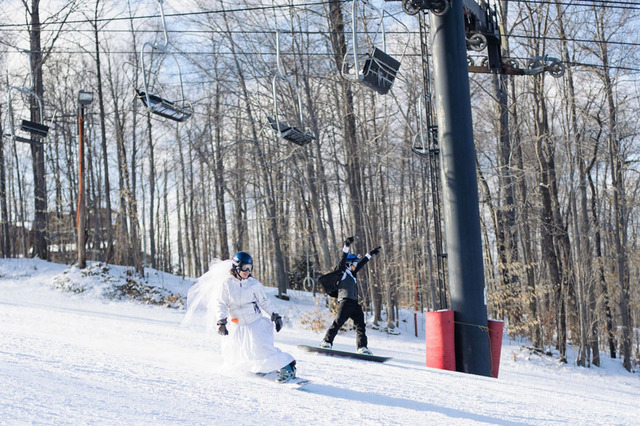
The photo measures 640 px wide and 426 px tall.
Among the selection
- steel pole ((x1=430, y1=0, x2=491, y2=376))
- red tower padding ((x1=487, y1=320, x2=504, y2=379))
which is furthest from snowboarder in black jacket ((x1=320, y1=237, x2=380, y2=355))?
red tower padding ((x1=487, y1=320, x2=504, y2=379))

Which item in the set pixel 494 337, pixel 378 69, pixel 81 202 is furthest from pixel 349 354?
pixel 81 202

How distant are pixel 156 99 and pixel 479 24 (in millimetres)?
6357

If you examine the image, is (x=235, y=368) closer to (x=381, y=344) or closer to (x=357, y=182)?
(x=381, y=344)

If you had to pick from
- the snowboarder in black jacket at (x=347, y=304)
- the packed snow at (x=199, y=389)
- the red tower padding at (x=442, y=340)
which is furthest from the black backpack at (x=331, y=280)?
the red tower padding at (x=442, y=340)

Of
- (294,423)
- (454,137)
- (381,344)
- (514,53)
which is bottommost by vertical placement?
(381,344)

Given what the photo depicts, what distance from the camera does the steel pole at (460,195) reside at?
10.2m

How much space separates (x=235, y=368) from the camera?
721 centimetres

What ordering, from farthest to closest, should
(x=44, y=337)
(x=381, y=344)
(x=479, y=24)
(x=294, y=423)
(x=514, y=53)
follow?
(x=514, y=53), (x=381, y=344), (x=479, y=24), (x=44, y=337), (x=294, y=423)

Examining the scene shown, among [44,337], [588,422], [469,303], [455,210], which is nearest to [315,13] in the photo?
[455,210]

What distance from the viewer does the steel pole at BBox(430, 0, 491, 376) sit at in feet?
33.4

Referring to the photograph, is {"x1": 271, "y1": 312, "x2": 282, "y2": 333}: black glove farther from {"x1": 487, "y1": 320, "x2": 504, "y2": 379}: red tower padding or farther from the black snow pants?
{"x1": 487, "y1": 320, "x2": 504, "y2": 379}: red tower padding

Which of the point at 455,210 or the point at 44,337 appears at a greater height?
the point at 455,210

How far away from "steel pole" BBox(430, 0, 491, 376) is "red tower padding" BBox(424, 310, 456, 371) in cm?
17

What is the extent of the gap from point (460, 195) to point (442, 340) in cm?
247
